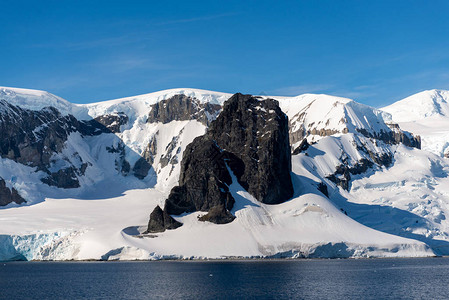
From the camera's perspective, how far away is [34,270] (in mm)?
187125

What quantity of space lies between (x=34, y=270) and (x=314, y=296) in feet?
330

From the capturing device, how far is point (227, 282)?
5591 inches

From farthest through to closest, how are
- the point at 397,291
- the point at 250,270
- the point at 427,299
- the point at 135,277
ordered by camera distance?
the point at 250,270 → the point at 135,277 → the point at 397,291 → the point at 427,299

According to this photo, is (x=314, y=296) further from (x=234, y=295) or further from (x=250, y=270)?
(x=250, y=270)

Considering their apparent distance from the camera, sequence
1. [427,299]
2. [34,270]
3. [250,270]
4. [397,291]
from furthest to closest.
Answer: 1. [34,270]
2. [250,270]
3. [397,291]
4. [427,299]

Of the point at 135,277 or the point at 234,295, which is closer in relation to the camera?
the point at 234,295

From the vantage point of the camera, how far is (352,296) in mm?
118812

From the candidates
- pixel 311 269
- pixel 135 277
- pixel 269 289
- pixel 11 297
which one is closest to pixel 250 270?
pixel 311 269

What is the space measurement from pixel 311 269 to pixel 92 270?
205ft

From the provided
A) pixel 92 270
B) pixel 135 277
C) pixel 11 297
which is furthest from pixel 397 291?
pixel 92 270

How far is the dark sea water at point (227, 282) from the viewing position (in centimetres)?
12150

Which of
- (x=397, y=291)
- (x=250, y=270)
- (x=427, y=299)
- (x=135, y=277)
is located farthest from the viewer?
(x=250, y=270)

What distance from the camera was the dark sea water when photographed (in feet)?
399

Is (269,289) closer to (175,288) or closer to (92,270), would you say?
(175,288)
